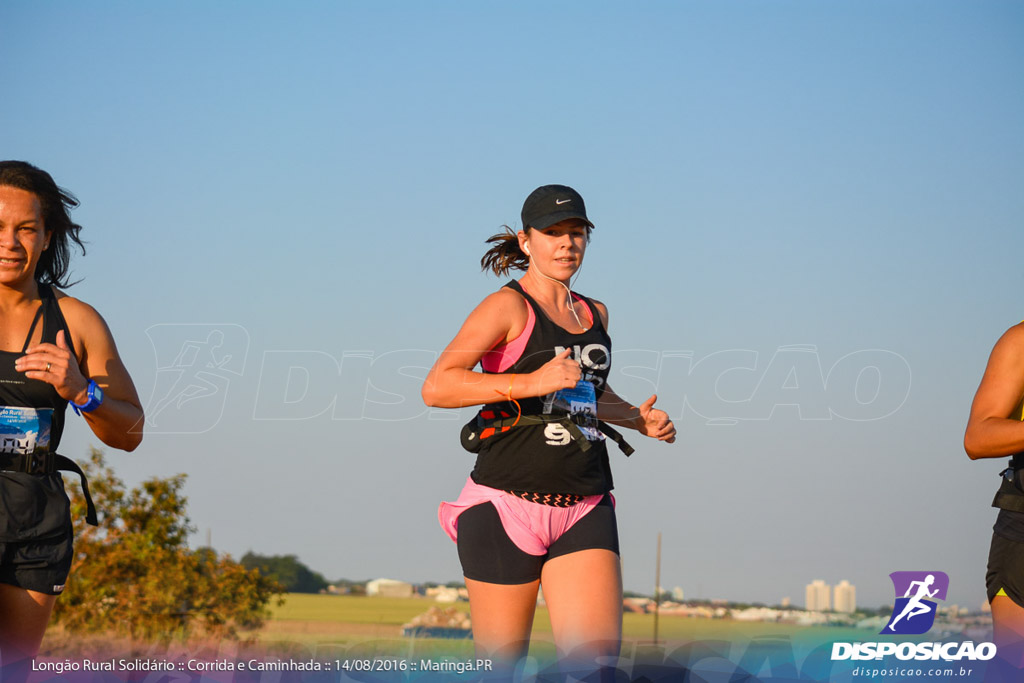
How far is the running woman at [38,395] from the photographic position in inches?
149

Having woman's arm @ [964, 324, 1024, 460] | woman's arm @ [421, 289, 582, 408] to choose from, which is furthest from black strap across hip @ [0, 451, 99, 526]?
woman's arm @ [964, 324, 1024, 460]

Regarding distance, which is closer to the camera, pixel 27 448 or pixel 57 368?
pixel 57 368

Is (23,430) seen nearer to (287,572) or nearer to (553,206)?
(553,206)

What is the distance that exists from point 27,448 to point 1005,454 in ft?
12.4

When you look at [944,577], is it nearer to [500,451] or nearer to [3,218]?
[500,451]

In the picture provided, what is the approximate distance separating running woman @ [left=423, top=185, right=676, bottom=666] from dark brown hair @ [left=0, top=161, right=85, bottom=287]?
1623mm

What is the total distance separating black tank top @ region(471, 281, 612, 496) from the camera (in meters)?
4.30

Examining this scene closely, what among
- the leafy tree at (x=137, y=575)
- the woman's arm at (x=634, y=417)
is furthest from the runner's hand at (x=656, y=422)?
the leafy tree at (x=137, y=575)

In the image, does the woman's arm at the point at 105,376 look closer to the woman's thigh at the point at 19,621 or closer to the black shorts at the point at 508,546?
the woman's thigh at the point at 19,621

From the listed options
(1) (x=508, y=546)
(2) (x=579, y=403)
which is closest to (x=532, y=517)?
(1) (x=508, y=546)

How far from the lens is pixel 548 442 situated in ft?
14.2

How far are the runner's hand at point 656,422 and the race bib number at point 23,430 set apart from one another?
2.44 m

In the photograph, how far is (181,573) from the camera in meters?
28.8

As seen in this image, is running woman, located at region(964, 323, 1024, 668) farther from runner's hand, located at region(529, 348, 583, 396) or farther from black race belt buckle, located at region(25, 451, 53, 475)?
black race belt buckle, located at region(25, 451, 53, 475)
